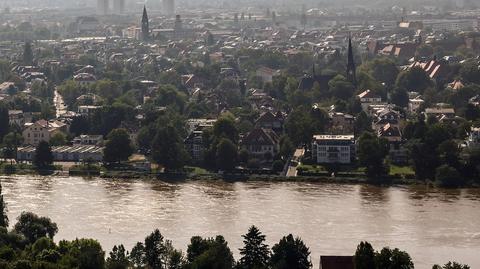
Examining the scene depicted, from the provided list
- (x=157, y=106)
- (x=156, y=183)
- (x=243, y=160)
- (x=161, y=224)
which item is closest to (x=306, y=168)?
(x=243, y=160)

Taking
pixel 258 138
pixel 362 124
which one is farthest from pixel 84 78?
pixel 258 138

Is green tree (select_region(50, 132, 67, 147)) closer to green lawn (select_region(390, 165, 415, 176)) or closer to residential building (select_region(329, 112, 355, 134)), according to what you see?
residential building (select_region(329, 112, 355, 134))

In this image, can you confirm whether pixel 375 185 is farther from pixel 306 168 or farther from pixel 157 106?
pixel 157 106

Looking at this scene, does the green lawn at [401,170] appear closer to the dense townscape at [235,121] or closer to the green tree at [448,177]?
the dense townscape at [235,121]

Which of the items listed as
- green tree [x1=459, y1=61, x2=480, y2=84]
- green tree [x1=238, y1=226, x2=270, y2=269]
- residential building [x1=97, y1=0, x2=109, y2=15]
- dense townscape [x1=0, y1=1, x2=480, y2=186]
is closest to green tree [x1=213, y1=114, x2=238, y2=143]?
dense townscape [x1=0, y1=1, x2=480, y2=186]

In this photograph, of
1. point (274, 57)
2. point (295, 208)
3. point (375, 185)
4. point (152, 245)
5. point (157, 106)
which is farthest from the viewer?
point (274, 57)
